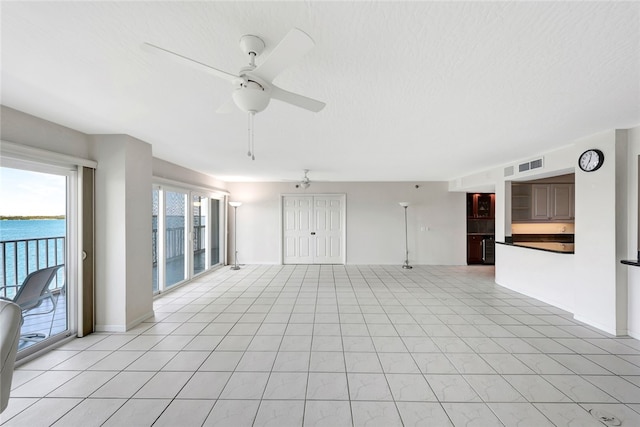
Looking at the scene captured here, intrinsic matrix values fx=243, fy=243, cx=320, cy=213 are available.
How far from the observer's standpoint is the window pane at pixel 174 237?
456 cm

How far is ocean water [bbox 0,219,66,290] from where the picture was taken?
104 inches

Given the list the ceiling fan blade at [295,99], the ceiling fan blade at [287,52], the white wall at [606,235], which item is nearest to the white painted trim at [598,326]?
the white wall at [606,235]

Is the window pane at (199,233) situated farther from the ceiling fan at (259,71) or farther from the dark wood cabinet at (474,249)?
the dark wood cabinet at (474,249)

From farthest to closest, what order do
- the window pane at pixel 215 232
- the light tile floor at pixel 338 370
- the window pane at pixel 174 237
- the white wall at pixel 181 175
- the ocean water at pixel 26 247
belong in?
the window pane at pixel 215 232
the window pane at pixel 174 237
the white wall at pixel 181 175
the ocean water at pixel 26 247
the light tile floor at pixel 338 370

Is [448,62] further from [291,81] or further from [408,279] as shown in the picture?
[408,279]

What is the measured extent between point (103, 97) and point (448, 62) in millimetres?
2674

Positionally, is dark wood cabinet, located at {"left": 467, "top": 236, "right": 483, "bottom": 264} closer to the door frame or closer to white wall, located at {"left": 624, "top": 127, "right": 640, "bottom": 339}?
the door frame

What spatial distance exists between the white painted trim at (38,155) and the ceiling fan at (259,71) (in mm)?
2118

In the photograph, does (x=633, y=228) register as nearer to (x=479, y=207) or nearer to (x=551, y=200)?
(x=551, y=200)

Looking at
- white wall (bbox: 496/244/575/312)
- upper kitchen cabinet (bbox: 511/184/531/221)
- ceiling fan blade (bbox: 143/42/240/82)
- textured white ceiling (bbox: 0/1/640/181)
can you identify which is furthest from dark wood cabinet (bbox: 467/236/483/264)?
ceiling fan blade (bbox: 143/42/240/82)

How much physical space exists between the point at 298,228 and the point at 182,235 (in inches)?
124

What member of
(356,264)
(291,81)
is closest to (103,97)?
(291,81)

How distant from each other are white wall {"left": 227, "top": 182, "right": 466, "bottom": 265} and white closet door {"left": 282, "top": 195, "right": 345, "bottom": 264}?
239mm

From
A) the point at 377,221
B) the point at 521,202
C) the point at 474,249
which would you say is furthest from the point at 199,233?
the point at 521,202
